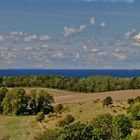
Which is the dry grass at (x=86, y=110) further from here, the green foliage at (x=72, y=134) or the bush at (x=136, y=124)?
the green foliage at (x=72, y=134)

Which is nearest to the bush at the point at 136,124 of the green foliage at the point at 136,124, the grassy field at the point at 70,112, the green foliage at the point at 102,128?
the green foliage at the point at 136,124

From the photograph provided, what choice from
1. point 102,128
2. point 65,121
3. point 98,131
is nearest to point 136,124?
point 102,128

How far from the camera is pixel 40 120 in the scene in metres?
140

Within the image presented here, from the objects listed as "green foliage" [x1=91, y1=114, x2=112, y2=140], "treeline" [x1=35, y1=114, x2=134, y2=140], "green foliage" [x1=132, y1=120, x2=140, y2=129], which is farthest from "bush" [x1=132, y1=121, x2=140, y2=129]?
"green foliage" [x1=91, y1=114, x2=112, y2=140]

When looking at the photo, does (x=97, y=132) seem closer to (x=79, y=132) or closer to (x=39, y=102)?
(x=79, y=132)

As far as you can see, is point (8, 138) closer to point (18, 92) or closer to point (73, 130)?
point (73, 130)

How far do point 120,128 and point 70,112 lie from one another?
211ft

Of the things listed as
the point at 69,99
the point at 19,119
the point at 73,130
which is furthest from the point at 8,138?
the point at 69,99

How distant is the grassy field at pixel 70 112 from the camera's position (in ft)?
395

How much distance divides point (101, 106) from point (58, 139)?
7552 centimetres

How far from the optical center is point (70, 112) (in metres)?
153

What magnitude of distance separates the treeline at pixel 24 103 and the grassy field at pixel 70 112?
221 inches

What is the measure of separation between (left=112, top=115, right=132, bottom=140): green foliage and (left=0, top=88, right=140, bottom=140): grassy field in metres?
22.6

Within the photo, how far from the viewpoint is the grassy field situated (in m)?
120
